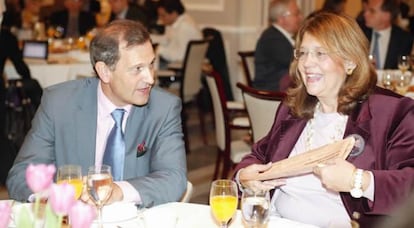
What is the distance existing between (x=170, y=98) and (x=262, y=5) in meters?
5.90

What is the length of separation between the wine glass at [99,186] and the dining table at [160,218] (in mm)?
61

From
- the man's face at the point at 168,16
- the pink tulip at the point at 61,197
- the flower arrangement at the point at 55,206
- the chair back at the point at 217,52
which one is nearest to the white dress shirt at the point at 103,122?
the flower arrangement at the point at 55,206

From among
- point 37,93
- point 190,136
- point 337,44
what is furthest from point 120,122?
point 190,136

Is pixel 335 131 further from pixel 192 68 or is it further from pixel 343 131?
pixel 192 68

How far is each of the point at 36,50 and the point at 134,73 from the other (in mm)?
3886

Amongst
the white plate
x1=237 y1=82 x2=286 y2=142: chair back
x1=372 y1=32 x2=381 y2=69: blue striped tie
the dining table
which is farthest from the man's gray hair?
the white plate

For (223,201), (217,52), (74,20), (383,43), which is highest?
(223,201)

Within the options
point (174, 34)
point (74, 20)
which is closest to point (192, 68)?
point (174, 34)

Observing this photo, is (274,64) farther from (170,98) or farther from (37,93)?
(170,98)

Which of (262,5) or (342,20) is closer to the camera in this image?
(342,20)

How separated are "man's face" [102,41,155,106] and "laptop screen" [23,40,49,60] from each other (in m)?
3.76

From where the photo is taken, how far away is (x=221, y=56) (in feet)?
26.6

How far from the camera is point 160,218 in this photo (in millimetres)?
1965

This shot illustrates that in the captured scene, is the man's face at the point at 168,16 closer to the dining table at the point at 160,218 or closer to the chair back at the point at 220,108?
the chair back at the point at 220,108
